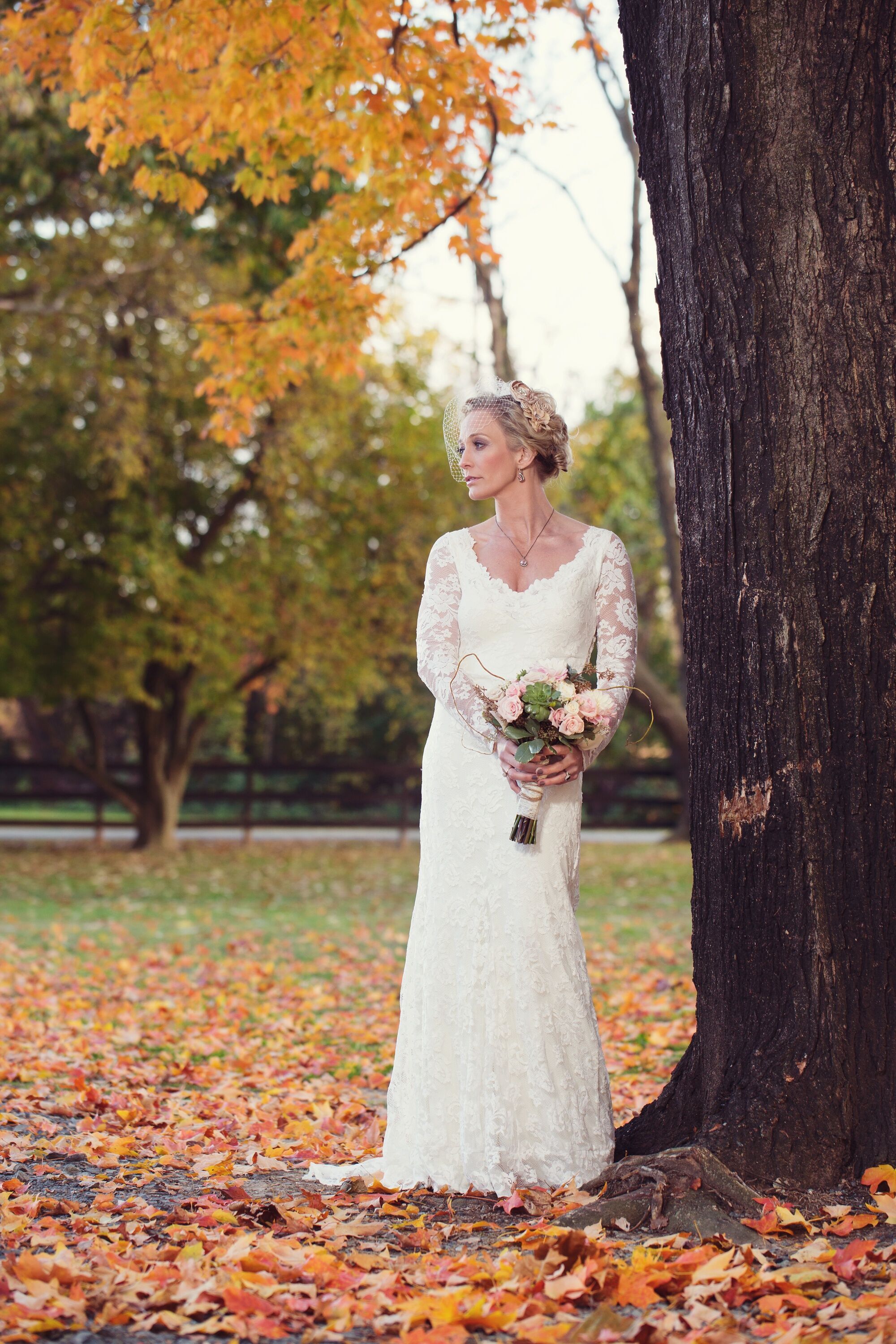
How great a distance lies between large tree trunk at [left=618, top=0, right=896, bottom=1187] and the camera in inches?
136

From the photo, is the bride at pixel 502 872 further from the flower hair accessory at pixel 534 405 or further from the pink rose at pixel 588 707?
the pink rose at pixel 588 707

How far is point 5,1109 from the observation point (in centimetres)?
508

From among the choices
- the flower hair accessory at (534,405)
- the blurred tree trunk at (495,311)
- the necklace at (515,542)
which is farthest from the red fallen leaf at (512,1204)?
the blurred tree trunk at (495,311)

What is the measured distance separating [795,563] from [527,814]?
3.77 feet

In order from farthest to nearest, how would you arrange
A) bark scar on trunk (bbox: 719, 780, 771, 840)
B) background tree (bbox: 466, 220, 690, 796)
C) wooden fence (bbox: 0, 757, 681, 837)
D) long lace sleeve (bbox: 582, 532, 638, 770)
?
1. wooden fence (bbox: 0, 757, 681, 837)
2. background tree (bbox: 466, 220, 690, 796)
3. long lace sleeve (bbox: 582, 532, 638, 770)
4. bark scar on trunk (bbox: 719, 780, 771, 840)

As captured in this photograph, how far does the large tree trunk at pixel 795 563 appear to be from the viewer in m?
3.46

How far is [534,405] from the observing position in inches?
164

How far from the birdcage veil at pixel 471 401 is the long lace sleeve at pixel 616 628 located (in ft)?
2.01

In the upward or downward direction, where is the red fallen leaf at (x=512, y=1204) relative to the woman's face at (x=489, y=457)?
downward

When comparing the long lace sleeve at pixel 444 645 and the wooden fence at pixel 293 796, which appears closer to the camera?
the long lace sleeve at pixel 444 645

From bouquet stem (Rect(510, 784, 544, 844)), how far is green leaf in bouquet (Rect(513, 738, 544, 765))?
0.58 ft

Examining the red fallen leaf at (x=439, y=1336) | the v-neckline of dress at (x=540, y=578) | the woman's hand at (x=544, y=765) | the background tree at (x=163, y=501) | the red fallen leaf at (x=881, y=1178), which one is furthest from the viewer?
the background tree at (x=163, y=501)

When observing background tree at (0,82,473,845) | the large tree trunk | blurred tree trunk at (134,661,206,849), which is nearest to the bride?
the large tree trunk

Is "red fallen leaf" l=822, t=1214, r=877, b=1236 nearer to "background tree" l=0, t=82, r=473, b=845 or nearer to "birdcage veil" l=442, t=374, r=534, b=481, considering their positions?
"birdcage veil" l=442, t=374, r=534, b=481
